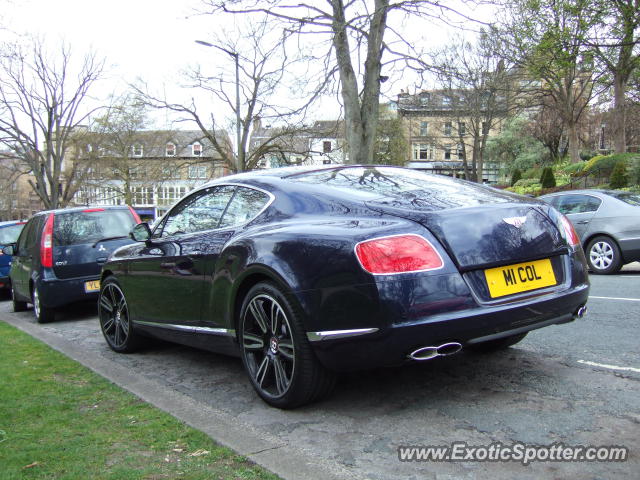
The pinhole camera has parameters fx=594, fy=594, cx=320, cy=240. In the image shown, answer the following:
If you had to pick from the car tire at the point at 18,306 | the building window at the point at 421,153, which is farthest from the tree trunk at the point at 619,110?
the building window at the point at 421,153

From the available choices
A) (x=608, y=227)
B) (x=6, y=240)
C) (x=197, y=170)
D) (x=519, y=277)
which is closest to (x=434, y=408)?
(x=519, y=277)

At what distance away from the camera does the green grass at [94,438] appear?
274cm

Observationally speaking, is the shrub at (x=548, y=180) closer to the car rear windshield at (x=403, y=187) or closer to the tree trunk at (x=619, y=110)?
the tree trunk at (x=619, y=110)

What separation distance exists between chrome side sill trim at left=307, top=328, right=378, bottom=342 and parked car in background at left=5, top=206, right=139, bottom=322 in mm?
5780

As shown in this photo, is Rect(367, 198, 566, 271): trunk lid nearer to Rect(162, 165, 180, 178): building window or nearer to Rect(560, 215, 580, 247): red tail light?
Rect(560, 215, 580, 247): red tail light

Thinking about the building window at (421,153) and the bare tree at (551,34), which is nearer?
the bare tree at (551,34)

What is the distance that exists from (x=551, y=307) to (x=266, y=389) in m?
1.78

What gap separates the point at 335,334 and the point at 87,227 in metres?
6.40

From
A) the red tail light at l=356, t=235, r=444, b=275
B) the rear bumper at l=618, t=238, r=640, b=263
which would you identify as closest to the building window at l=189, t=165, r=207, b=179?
the rear bumper at l=618, t=238, r=640, b=263

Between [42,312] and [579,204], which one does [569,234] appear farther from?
[579,204]

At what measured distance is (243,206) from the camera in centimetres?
415

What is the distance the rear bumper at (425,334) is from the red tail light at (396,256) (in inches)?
10.9

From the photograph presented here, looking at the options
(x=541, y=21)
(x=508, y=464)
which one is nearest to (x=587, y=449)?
(x=508, y=464)

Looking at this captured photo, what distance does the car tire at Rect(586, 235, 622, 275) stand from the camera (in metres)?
10.4
